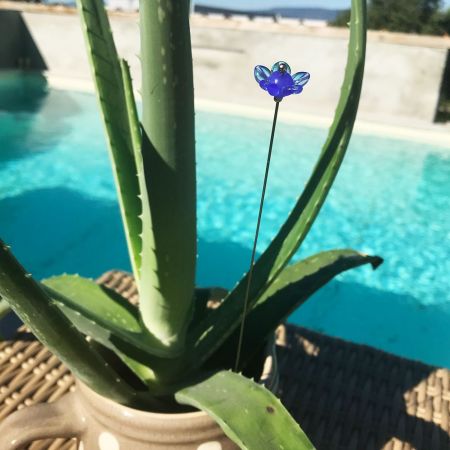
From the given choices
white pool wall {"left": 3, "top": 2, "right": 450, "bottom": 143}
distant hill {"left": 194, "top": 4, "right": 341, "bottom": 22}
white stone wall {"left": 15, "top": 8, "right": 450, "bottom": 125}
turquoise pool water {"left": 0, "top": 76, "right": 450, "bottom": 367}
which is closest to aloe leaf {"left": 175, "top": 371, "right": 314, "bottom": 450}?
turquoise pool water {"left": 0, "top": 76, "right": 450, "bottom": 367}

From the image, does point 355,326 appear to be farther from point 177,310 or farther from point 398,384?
point 177,310

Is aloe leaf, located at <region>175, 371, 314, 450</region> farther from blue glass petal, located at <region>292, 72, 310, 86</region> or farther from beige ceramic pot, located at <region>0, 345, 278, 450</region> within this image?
blue glass petal, located at <region>292, 72, 310, 86</region>

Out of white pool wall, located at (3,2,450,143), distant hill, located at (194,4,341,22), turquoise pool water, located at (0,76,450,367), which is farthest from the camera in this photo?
distant hill, located at (194,4,341,22)

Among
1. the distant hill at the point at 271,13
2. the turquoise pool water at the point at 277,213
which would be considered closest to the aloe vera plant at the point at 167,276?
the turquoise pool water at the point at 277,213

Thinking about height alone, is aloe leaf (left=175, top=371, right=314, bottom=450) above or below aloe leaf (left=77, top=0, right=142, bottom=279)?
below

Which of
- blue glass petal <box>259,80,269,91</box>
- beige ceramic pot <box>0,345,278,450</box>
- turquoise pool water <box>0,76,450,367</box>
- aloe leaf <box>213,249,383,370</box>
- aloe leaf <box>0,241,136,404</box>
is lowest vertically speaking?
turquoise pool water <box>0,76,450,367</box>
